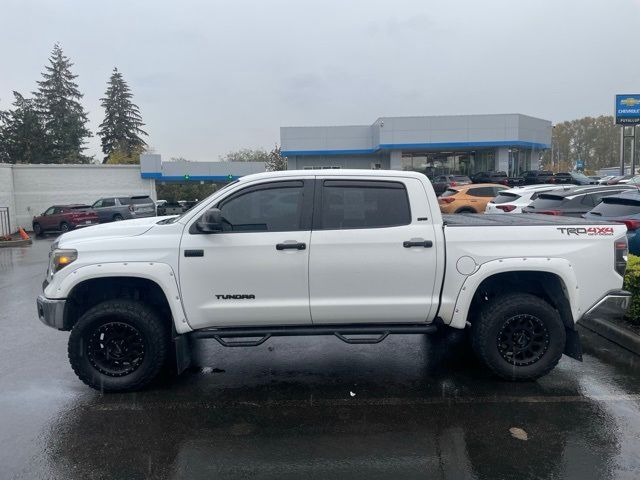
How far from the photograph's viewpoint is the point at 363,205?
5.11 m

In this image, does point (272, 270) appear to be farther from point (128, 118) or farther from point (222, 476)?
point (128, 118)

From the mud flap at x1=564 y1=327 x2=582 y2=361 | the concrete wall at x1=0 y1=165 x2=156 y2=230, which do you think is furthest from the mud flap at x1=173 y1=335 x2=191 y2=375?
the concrete wall at x1=0 y1=165 x2=156 y2=230

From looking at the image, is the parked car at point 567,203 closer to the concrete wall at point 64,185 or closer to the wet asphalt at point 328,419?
the wet asphalt at point 328,419

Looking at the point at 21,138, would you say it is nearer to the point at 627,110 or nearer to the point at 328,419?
the point at 627,110

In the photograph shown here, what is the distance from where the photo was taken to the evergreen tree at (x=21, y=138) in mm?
52875

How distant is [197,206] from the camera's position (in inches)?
201

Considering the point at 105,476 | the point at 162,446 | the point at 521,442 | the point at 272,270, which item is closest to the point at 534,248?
the point at 521,442

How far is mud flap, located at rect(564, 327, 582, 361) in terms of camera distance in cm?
513

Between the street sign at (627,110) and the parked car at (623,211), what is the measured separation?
26.5m

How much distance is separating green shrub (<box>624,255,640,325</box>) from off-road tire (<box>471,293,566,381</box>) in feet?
6.13

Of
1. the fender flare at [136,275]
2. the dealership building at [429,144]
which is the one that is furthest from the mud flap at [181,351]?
the dealership building at [429,144]

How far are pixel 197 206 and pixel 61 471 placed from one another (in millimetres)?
2435

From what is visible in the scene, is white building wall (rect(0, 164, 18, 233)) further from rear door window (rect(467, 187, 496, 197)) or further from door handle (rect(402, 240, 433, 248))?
door handle (rect(402, 240, 433, 248))

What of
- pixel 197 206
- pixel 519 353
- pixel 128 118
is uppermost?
pixel 128 118
